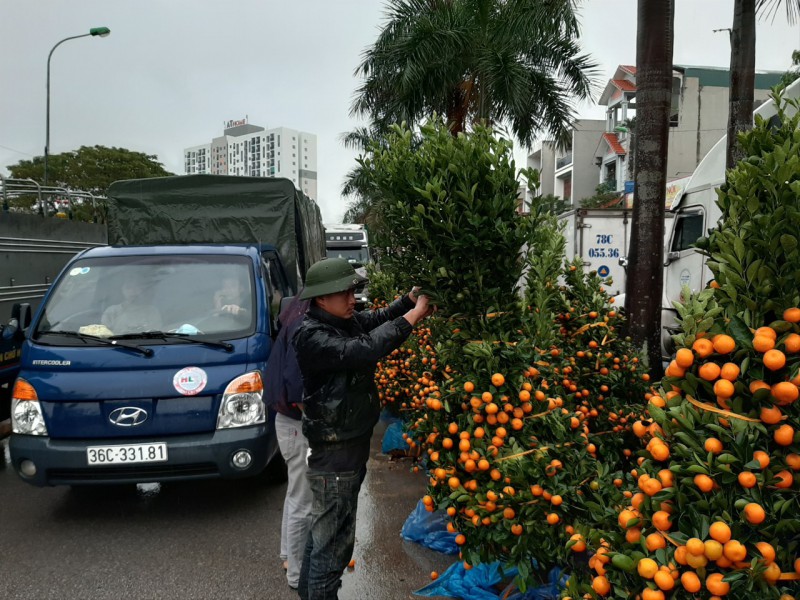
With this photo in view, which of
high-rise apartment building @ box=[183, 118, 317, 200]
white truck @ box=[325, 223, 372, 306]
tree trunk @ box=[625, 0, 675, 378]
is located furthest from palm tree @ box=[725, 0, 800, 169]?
high-rise apartment building @ box=[183, 118, 317, 200]

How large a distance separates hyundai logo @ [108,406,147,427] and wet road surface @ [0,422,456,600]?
0.79 metres

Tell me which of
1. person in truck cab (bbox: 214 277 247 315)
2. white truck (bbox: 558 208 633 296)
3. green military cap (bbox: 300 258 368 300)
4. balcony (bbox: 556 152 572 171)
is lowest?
person in truck cab (bbox: 214 277 247 315)

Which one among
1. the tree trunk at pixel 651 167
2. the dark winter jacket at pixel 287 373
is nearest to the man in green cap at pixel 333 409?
the dark winter jacket at pixel 287 373

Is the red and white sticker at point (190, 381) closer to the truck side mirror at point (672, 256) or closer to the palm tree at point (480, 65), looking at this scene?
the truck side mirror at point (672, 256)

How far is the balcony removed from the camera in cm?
4738

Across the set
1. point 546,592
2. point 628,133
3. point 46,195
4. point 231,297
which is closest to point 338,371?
point 546,592

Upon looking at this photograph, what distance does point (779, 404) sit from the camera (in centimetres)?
171

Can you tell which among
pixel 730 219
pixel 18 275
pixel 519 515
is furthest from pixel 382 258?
pixel 18 275

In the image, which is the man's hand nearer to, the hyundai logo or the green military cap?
the green military cap

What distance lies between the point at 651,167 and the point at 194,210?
5335mm

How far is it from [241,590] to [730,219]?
125 inches

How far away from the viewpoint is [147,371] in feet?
14.2

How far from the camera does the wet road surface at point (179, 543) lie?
11.7ft

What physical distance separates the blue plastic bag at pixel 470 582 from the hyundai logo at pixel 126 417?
2238 millimetres
